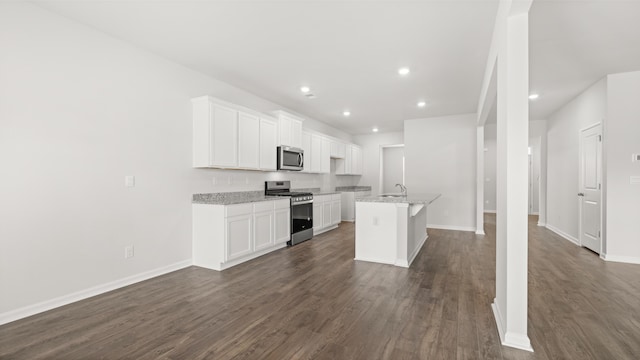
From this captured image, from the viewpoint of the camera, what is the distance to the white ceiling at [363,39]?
254 centimetres

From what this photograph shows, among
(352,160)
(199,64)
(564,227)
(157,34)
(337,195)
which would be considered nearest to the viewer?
(157,34)

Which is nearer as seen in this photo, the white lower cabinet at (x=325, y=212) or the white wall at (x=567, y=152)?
the white wall at (x=567, y=152)

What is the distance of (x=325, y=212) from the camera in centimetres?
643

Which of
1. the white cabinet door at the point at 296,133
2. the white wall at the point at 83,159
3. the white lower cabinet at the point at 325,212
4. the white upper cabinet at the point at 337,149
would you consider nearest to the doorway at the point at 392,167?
the white upper cabinet at the point at 337,149

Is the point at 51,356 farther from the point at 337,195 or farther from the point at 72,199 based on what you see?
the point at 337,195

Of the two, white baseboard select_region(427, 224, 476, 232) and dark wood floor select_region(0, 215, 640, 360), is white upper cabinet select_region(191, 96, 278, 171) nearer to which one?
dark wood floor select_region(0, 215, 640, 360)

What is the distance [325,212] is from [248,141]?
265 cm

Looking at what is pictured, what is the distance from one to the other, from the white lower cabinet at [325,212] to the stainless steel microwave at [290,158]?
815 millimetres

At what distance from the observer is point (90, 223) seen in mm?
2908

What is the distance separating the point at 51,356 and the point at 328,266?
2.75 metres

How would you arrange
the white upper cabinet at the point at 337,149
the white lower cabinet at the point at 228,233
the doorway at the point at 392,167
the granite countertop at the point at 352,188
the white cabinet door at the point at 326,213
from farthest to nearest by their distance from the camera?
1. the doorway at the point at 392,167
2. the granite countertop at the point at 352,188
3. the white upper cabinet at the point at 337,149
4. the white cabinet door at the point at 326,213
5. the white lower cabinet at the point at 228,233

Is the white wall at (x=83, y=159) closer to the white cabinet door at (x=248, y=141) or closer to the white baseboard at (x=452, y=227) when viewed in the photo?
the white cabinet door at (x=248, y=141)

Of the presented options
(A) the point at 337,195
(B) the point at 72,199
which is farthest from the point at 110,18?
(A) the point at 337,195

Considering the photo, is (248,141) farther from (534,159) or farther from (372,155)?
(534,159)
